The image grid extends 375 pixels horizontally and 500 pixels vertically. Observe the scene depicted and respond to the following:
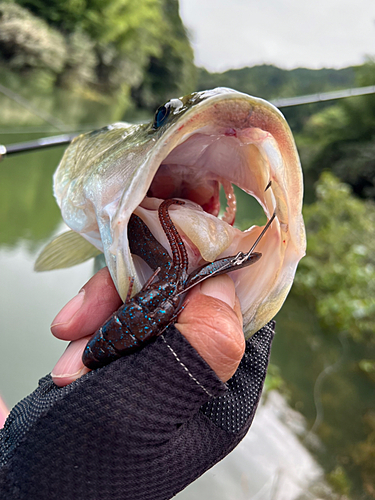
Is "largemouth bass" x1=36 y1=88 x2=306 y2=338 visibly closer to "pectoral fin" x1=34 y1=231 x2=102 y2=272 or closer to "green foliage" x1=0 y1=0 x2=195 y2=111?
"pectoral fin" x1=34 y1=231 x2=102 y2=272

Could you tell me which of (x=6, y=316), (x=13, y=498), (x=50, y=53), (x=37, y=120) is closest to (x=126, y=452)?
(x=13, y=498)

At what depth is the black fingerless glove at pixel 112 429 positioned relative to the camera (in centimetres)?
59

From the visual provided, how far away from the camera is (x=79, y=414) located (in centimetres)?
60

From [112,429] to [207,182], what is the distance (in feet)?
1.74

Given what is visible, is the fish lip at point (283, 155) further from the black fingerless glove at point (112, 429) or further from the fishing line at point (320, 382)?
the fishing line at point (320, 382)

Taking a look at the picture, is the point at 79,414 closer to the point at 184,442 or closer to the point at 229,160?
the point at 184,442

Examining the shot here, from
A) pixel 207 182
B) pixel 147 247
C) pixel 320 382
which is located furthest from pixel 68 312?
pixel 320 382

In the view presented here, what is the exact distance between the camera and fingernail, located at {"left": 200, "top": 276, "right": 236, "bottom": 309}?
0.60 metres

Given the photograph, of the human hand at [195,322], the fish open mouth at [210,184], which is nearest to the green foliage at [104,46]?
the fish open mouth at [210,184]

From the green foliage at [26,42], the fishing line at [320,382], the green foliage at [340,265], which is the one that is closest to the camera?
the fishing line at [320,382]

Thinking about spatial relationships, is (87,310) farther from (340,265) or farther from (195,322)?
(340,265)

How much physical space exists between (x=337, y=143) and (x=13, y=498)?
46.6ft

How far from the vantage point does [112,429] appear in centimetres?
59

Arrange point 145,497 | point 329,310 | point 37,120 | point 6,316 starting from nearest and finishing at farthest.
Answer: point 145,497 < point 6,316 < point 329,310 < point 37,120
